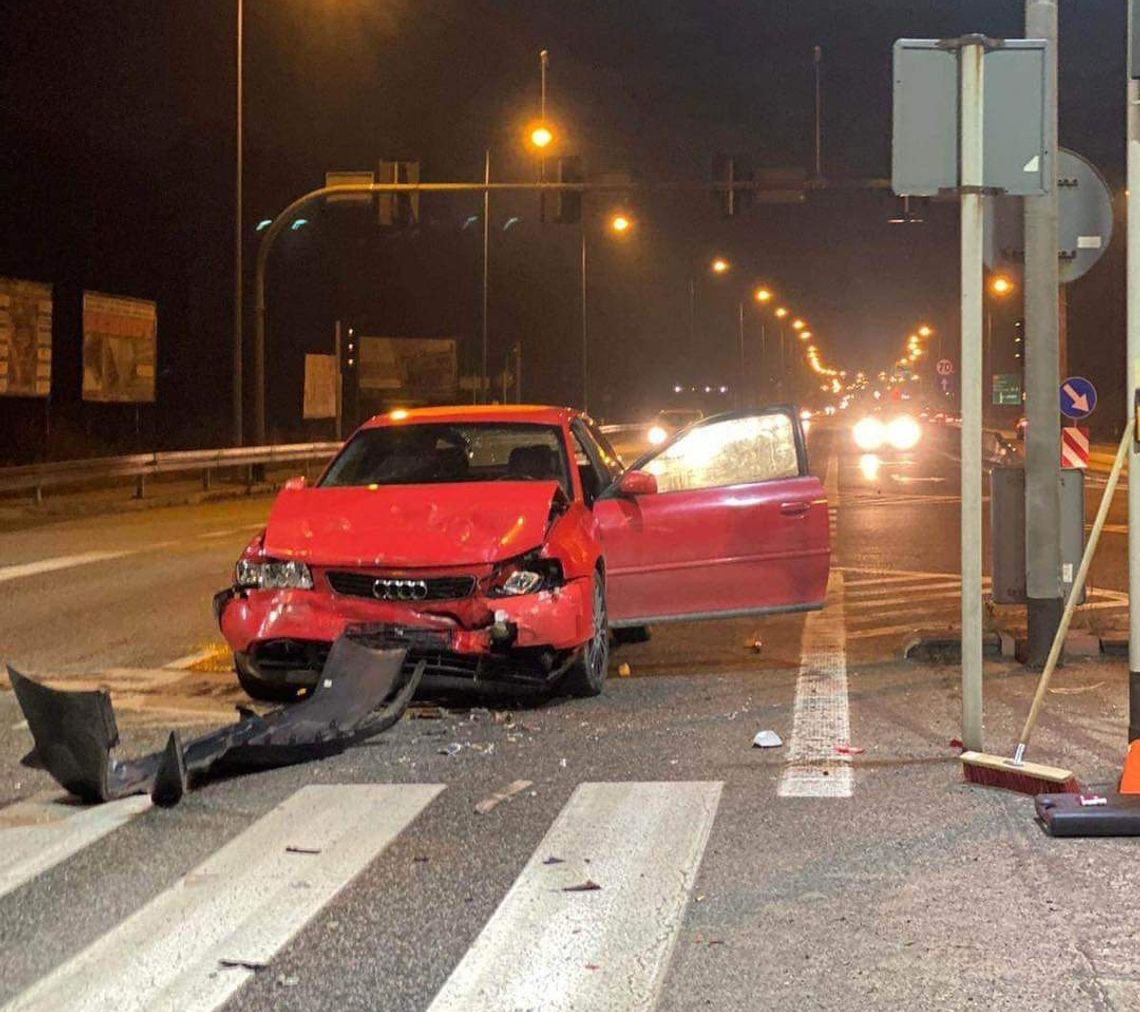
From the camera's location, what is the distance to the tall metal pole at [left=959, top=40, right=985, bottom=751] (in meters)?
7.12

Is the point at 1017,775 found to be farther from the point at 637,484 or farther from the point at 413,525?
the point at 637,484

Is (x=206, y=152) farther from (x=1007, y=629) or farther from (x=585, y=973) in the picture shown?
(x=585, y=973)

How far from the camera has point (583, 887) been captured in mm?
5551

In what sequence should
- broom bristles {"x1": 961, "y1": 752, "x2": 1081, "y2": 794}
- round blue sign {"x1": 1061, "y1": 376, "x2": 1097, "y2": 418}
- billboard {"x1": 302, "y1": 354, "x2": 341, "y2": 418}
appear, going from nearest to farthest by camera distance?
broom bristles {"x1": 961, "y1": 752, "x2": 1081, "y2": 794} < round blue sign {"x1": 1061, "y1": 376, "x2": 1097, "y2": 418} < billboard {"x1": 302, "y1": 354, "x2": 341, "y2": 418}

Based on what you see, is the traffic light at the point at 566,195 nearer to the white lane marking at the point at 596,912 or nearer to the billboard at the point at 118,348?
the billboard at the point at 118,348

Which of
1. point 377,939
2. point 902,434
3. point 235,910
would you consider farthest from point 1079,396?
point 902,434

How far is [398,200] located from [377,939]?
25256mm

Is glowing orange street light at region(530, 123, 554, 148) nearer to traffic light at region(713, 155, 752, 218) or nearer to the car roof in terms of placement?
traffic light at region(713, 155, 752, 218)

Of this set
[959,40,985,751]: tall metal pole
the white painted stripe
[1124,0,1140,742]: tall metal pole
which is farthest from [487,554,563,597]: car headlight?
the white painted stripe

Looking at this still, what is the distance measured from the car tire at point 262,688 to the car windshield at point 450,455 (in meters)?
1.45

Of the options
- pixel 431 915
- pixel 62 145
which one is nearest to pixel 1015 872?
pixel 431 915

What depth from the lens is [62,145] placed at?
51.8 m

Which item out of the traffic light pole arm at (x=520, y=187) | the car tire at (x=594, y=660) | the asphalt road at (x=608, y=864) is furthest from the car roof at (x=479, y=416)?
the traffic light pole arm at (x=520, y=187)

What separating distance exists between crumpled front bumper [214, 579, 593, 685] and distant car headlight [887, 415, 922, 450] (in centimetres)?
4791
